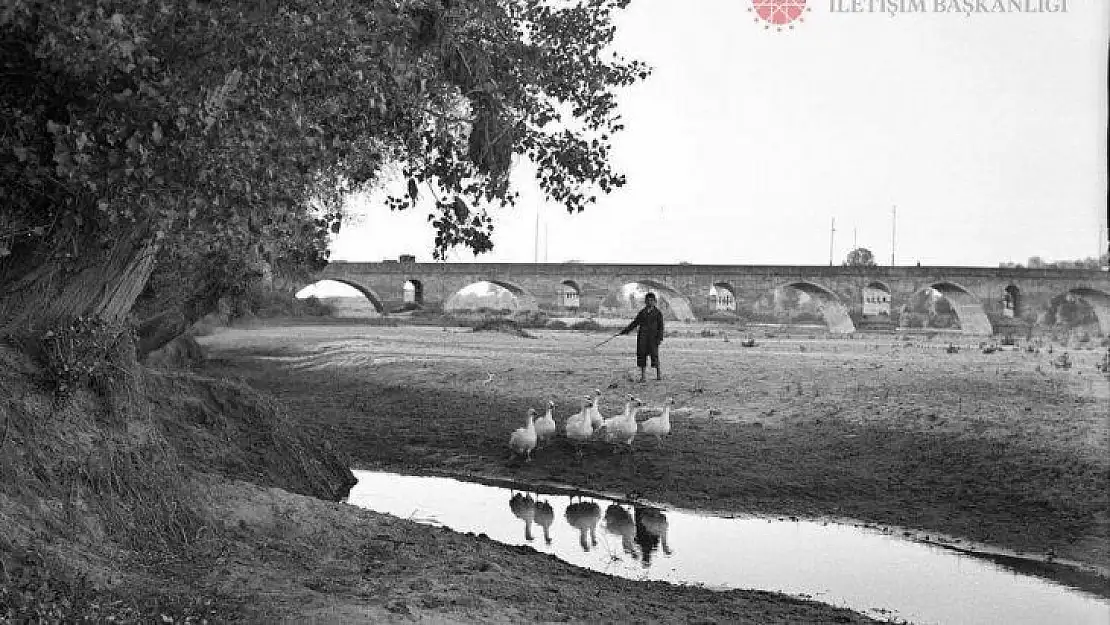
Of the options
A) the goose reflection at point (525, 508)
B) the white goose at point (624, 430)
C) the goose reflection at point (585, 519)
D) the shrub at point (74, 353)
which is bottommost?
the goose reflection at point (525, 508)

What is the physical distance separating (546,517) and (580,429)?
→ 8.46 ft

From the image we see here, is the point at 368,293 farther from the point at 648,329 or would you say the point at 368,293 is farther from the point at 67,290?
the point at 67,290

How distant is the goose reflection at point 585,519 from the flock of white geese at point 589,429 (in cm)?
161

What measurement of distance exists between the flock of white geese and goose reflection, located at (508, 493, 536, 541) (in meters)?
1.56

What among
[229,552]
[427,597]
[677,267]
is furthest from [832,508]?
[677,267]

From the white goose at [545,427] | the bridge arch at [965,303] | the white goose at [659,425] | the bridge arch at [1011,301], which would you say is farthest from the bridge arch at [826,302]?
the white goose at [545,427]

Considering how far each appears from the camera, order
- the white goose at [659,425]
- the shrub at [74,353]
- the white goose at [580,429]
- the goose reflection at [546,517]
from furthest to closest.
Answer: the white goose at [659,425], the white goose at [580,429], the goose reflection at [546,517], the shrub at [74,353]

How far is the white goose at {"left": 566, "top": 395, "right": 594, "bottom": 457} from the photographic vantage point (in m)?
13.9

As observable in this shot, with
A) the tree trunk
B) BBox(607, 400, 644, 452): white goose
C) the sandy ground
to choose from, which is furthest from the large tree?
BBox(607, 400, 644, 452): white goose

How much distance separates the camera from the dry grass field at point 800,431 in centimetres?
1150

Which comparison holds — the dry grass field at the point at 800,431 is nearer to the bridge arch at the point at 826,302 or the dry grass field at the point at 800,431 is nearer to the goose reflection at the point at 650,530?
the goose reflection at the point at 650,530

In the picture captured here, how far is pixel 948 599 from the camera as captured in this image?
864cm

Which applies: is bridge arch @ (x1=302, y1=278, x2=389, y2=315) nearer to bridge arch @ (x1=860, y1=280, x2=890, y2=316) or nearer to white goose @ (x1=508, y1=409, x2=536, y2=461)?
bridge arch @ (x1=860, y1=280, x2=890, y2=316)

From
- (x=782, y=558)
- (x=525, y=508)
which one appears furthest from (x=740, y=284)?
(x=782, y=558)
